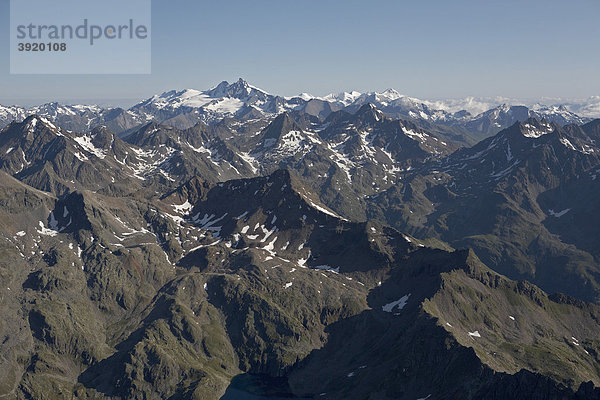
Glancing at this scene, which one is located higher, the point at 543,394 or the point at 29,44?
the point at 29,44

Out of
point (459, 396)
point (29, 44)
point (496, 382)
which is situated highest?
point (29, 44)

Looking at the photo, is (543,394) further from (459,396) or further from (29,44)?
(29,44)

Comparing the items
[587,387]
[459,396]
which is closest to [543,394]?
[587,387]

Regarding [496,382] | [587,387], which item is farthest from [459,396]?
[587,387]

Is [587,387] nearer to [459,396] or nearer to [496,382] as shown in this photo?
[496,382]

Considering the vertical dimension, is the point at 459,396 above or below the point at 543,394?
below

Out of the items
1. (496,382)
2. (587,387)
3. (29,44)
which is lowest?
(496,382)

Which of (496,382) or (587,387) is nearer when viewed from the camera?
(587,387)

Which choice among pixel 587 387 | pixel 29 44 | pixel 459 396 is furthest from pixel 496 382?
pixel 29 44

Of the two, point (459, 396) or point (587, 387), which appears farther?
point (459, 396)
